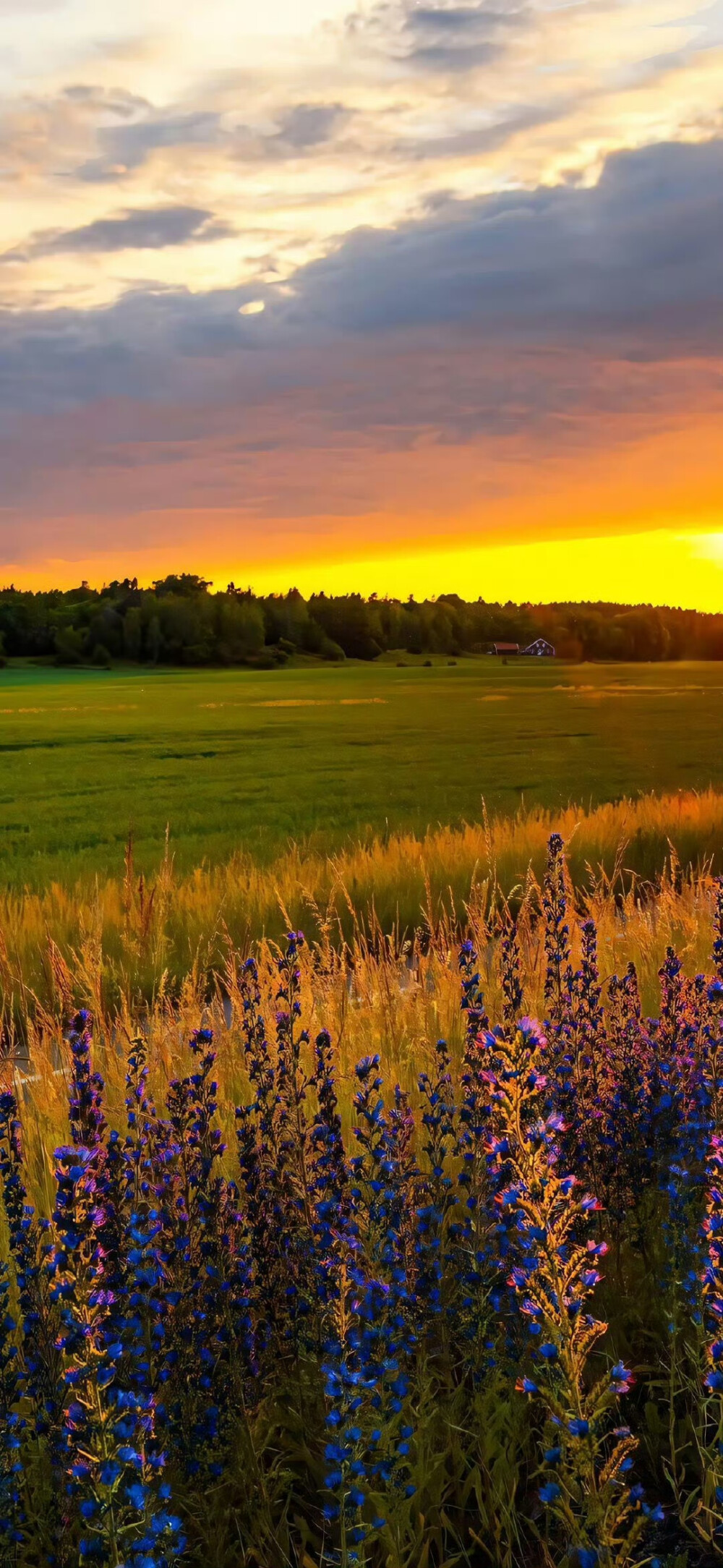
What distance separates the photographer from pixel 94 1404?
1911 mm

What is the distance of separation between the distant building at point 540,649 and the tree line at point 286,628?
155 cm

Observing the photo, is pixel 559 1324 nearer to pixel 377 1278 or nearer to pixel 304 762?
pixel 377 1278

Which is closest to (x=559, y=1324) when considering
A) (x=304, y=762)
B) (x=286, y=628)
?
(x=304, y=762)

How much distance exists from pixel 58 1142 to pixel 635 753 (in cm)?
3386

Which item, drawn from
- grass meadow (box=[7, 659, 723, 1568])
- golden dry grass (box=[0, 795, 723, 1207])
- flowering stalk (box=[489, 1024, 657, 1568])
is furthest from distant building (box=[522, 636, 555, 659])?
flowering stalk (box=[489, 1024, 657, 1568])

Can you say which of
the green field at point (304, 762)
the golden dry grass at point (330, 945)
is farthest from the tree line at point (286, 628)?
the golden dry grass at point (330, 945)

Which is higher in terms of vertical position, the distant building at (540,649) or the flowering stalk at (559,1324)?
the distant building at (540,649)

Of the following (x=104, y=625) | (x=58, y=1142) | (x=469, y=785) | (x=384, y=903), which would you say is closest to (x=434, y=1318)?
(x=58, y=1142)

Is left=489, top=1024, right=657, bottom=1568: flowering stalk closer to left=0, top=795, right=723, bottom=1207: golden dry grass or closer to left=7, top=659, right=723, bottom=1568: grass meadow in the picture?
left=7, top=659, right=723, bottom=1568: grass meadow

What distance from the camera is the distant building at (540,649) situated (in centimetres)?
18320

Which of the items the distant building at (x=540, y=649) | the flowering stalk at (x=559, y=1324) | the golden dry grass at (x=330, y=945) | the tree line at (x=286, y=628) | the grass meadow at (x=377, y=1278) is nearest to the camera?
the flowering stalk at (x=559, y=1324)

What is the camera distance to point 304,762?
37406 mm

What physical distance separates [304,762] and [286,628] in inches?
4732

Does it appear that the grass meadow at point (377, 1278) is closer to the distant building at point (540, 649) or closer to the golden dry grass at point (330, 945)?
the golden dry grass at point (330, 945)
